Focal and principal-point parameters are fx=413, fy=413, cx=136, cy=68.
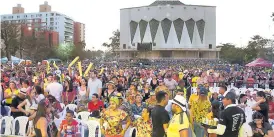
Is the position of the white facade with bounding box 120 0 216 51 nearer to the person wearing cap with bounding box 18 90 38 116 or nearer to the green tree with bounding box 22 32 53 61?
the green tree with bounding box 22 32 53 61

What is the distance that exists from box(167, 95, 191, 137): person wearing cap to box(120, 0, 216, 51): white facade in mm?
100279

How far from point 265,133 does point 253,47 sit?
87.8 m

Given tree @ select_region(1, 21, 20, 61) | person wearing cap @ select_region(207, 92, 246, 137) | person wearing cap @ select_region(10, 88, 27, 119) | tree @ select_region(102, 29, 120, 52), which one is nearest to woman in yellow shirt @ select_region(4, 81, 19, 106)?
person wearing cap @ select_region(10, 88, 27, 119)

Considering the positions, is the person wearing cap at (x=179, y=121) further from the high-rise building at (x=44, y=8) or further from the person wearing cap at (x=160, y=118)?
the high-rise building at (x=44, y=8)

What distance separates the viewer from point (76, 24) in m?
162

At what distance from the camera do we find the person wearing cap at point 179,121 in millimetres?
4824

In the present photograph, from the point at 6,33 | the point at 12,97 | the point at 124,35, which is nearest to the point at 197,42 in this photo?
the point at 124,35

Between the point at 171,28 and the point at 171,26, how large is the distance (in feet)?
1.72

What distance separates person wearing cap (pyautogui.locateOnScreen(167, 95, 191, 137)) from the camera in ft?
15.8

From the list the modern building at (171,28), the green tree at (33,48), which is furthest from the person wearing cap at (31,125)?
the modern building at (171,28)

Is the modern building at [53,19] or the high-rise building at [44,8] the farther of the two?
the high-rise building at [44,8]

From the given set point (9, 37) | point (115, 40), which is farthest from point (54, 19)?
point (9, 37)

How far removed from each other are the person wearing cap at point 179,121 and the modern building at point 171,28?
99.5 metres

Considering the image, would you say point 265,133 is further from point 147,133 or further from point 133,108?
point 133,108
